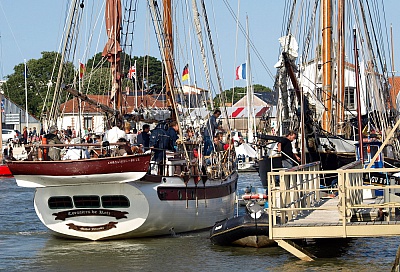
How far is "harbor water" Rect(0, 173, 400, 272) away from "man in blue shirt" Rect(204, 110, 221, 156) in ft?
11.4

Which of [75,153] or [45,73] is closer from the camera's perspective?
[75,153]

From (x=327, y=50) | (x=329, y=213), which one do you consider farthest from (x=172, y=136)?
(x=327, y=50)

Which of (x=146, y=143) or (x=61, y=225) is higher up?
(x=146, y=143)

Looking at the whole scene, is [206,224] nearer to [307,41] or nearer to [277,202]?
[277,202]

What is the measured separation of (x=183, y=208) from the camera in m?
24.7

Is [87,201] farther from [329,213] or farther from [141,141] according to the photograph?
[329,213]

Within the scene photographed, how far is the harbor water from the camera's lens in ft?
65.4

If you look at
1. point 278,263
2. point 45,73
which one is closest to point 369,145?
point 278,263

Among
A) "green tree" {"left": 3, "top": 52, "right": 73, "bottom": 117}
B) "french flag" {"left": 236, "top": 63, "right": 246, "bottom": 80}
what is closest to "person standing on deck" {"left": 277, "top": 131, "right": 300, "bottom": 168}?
"french flag" {"left": 236, "top": 63, "right": 246, "bottom": 80}

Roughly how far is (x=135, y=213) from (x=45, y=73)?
307ft

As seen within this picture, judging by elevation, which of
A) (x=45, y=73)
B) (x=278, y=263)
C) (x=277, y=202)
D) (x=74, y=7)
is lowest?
(x=278, y=263)

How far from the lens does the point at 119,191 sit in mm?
22781

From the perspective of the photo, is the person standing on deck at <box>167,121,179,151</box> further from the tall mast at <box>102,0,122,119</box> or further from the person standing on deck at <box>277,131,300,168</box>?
the person standing on deck at <box>277,131,300,168</box>

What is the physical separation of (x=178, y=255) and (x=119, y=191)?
2.26 metres
